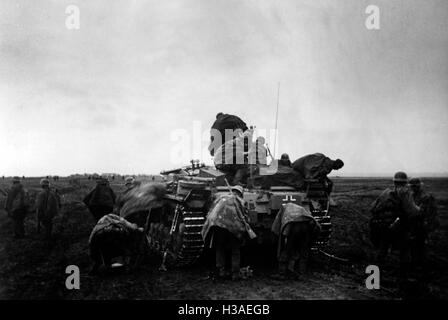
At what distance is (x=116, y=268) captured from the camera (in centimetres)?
786

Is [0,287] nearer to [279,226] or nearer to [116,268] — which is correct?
[116,268]

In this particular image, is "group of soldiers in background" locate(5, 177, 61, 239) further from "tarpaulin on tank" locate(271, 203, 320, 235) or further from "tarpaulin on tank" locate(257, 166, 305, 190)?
"tarpaulin on tank" locate(271, 203, 320, 235)

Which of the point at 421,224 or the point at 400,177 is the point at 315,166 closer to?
the point at 400,177

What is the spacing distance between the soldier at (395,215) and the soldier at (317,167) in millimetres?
1324

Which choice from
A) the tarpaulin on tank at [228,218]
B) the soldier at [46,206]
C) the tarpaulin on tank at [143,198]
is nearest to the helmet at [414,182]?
the tarpaulin on tank at [228,218]

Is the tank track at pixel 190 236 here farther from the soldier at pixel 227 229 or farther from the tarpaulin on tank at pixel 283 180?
the tarpaulin on tank at pixel 283 180

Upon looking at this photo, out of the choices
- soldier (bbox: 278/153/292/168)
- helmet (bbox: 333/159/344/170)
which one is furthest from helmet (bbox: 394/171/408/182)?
soldier (bbox: 278/153/292/168)

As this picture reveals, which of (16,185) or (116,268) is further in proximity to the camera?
(16,185)

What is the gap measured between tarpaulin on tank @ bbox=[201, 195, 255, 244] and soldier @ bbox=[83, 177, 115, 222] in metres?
Result: 5.14

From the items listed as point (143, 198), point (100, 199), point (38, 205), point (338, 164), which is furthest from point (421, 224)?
point (38, 205)

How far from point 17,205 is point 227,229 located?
9024 mm

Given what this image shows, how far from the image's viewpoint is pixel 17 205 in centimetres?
1256
